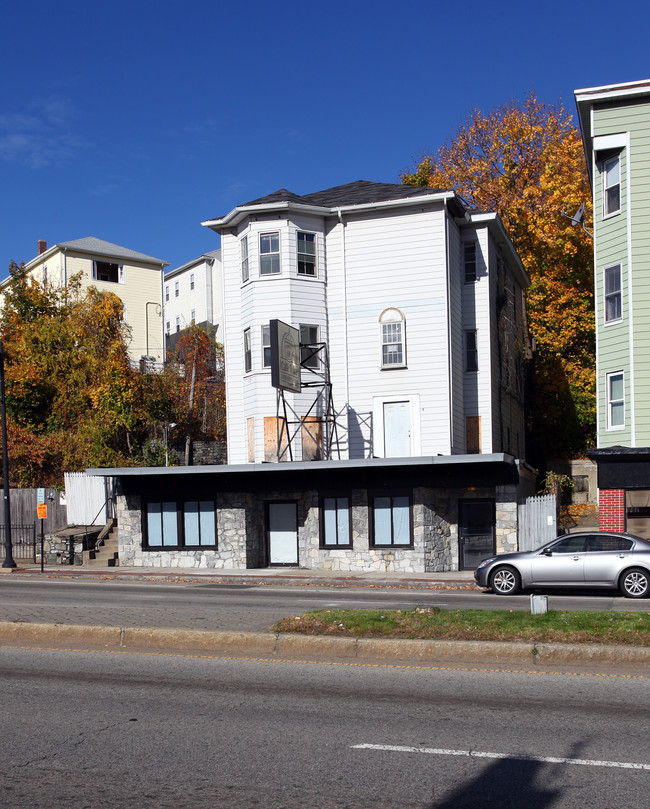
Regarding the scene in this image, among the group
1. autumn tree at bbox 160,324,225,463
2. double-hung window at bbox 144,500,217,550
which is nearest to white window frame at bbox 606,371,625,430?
double-hung window at bbox 144,500,217,550

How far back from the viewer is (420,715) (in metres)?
8.30

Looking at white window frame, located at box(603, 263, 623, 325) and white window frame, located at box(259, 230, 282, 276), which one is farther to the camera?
white window frame, located at box(259, 230, 282, 276)

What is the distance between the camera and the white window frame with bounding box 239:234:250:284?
3319 cm

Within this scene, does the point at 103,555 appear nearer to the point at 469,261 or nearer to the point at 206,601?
the point at 206,601

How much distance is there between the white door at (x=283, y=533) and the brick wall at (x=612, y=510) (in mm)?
10257

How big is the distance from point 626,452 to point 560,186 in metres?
19.1

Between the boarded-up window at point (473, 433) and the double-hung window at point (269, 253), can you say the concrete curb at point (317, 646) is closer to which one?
the double-hung window at point (269, 253)

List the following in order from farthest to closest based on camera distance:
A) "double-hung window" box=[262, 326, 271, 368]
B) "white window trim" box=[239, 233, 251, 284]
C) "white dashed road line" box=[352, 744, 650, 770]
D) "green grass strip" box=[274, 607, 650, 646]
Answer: "white window trim" box=[239, 233, 251, 284]
"double-hung window" box=[262, 326, 271, 368]
"green grass strip" box=[274, 607, 650, 646]
"white dashed road line" box=[352, 744, 650, 770]

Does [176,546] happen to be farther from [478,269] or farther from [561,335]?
[561,335]

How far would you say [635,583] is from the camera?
19.5 m

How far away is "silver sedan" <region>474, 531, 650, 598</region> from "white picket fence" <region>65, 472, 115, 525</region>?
62.0ft

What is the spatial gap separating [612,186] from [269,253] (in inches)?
481

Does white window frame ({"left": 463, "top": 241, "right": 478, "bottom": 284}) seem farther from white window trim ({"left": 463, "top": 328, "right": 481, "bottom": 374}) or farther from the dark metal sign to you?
the dark metal sign

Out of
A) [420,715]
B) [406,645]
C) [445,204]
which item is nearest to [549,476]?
[445,204]
